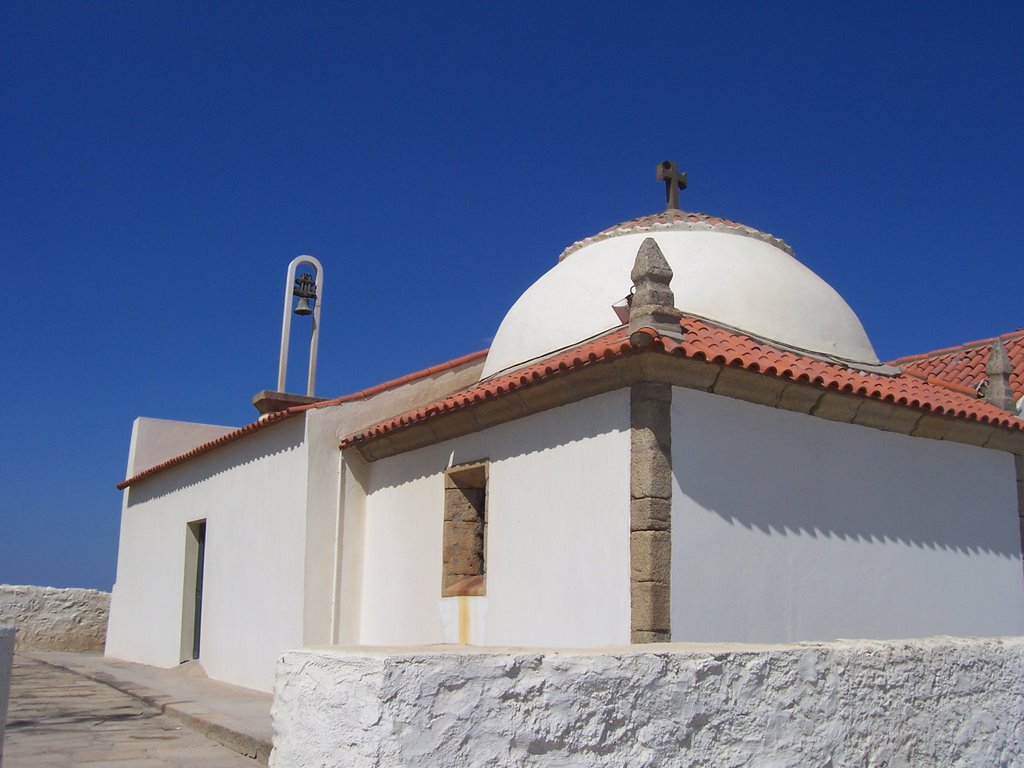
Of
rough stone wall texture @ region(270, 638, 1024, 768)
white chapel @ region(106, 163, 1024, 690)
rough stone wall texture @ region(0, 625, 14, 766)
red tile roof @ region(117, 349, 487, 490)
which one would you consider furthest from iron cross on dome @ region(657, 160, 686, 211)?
rough stone wall texture @ region(0, 625, 14, 766)

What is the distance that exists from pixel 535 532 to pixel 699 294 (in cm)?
265

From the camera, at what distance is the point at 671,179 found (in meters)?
10.7

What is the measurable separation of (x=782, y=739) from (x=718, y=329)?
4568 mm

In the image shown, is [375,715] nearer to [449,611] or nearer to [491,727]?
[491,727]

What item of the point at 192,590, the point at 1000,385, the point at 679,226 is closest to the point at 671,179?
the point at 679,226

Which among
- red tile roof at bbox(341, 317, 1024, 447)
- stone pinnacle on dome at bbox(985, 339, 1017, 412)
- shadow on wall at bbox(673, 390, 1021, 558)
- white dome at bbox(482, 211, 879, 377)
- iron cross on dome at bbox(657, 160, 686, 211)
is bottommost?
shadow on wall at bbox(673, 390, 1021, 558)

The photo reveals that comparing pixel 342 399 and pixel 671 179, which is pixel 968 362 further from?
pixel 342 399

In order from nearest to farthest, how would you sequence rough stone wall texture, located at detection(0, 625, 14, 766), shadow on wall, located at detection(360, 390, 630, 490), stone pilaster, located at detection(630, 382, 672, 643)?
rough stone wall texture, located at detection(0, 625, 14, 766), stone pilaster, located at detection(630, 382, 672, 643), shadow on wall, located at detection(360, 390, 630, 490)

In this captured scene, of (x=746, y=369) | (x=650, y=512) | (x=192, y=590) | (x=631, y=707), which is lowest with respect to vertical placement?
(x=192, y=590)

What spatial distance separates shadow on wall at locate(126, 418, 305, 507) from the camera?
33.7 feet

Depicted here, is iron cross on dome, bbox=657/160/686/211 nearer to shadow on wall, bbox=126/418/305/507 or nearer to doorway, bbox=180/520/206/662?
shadow on wall, bbox=126/418/305/507

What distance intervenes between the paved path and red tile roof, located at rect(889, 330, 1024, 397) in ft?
28.4

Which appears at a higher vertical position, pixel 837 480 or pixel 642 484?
pixel 837 480

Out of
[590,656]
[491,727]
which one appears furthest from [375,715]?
[590,656]
